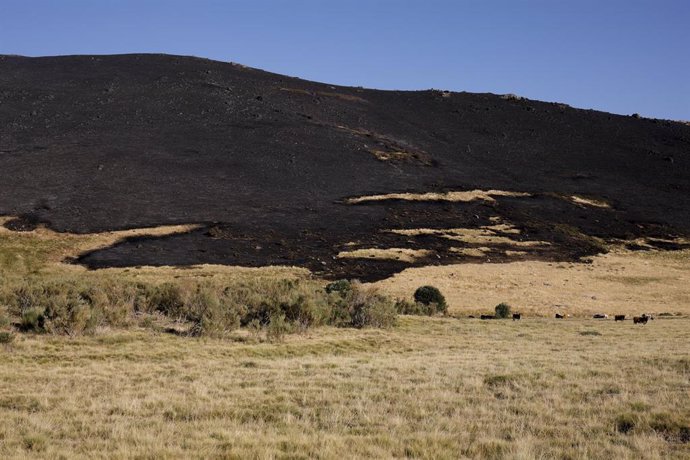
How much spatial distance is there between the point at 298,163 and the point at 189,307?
48.8 m

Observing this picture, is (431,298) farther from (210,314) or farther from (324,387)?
(324,387)

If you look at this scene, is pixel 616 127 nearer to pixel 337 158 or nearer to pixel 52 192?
pixel 337 158

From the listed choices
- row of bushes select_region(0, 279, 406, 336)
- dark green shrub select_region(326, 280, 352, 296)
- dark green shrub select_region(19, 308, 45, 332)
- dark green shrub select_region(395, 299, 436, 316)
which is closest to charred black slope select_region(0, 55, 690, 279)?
dark green shrub select_region(395, 299, 436, 316)

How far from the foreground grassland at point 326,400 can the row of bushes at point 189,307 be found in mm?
987

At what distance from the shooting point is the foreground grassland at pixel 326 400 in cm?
836

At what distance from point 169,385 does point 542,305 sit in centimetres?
3082

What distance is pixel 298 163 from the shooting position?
229 feet

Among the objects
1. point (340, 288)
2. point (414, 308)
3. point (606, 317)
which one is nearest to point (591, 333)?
point (414, 308)

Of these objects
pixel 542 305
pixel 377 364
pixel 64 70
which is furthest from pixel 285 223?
pixel 64 70

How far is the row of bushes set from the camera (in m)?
18.5

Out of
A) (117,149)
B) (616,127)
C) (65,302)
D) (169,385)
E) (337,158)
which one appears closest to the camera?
(169,385)

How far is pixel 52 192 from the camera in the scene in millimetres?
55250

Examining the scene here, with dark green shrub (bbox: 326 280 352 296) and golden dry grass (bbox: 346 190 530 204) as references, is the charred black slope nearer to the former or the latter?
golden dry grass (bbox: 346 190 530 204)

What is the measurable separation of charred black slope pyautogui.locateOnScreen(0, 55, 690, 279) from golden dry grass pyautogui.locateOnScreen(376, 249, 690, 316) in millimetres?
2910
